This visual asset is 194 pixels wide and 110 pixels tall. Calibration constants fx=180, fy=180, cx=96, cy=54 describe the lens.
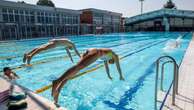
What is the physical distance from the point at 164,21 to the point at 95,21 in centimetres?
1490

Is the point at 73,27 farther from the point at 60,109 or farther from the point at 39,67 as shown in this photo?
the point at 60,109

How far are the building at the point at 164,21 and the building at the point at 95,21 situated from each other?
6.11 metres

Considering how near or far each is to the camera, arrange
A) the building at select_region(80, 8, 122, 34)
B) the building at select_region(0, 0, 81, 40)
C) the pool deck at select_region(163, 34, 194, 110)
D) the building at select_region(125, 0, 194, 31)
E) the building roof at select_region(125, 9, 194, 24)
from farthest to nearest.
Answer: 1. the building at select_region(125, 0, 194, 31)
2. the building roof at select_region(125, 9, 194, 24)
3. the building at select_region(80, 8, 122, 34)
4. the building at select_region(0, 0, 81, 40)
5. the pool deck at select_region(163, 34, 194, 110)

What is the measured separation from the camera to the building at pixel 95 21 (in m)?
35.0

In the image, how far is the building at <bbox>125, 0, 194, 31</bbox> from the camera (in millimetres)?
37125

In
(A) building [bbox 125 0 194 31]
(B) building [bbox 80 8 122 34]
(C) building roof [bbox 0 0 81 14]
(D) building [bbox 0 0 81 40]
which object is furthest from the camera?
(A) building [bbox 125 0 194 31]

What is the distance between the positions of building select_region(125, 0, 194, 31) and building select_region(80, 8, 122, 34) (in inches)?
241

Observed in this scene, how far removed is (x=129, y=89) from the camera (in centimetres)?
529

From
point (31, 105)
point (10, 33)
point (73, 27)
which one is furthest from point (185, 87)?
point (73, 27)

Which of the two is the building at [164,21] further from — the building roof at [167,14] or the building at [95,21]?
the building at [95,21]

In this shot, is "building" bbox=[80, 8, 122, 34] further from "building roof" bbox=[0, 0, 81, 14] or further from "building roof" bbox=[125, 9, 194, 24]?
"building roof" bbox=[125, 9, 194, 24]

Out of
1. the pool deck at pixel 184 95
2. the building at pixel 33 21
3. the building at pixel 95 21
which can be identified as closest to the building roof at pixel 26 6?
the building at pixel 33 21

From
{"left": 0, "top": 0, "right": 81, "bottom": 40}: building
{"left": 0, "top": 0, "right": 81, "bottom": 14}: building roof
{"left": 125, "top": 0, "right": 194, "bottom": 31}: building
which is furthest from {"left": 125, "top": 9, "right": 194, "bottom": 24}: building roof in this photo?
{"left": 0, "top": 0, "right": 81, "bottom": 14}: building roof

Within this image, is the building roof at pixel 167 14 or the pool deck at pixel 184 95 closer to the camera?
the pool deck at pixel 184 95
